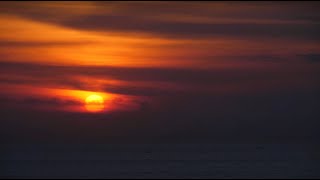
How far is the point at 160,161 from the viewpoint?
231 inches

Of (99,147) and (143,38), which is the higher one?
(143,38)

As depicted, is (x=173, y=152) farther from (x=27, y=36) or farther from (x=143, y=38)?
(x=27, y=36)

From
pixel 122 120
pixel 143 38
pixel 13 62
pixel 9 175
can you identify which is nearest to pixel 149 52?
pixel 143 38

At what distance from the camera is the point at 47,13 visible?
257 inches

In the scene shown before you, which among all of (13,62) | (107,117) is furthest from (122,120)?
(13,62)

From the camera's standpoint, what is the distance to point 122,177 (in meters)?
5.54

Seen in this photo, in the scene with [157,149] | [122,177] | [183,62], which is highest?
[183,62]

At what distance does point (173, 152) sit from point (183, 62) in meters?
0.97

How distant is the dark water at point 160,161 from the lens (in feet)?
18.4

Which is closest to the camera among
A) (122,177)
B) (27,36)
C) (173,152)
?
(122,177)

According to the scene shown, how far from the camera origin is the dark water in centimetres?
562

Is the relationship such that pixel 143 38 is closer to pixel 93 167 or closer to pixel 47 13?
pixel 47 13

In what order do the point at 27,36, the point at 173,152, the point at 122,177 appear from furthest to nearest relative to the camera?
1. the point at 27,36
2. the point at 173,152
3. the point at 122,177

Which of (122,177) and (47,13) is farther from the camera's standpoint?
(47,13)
